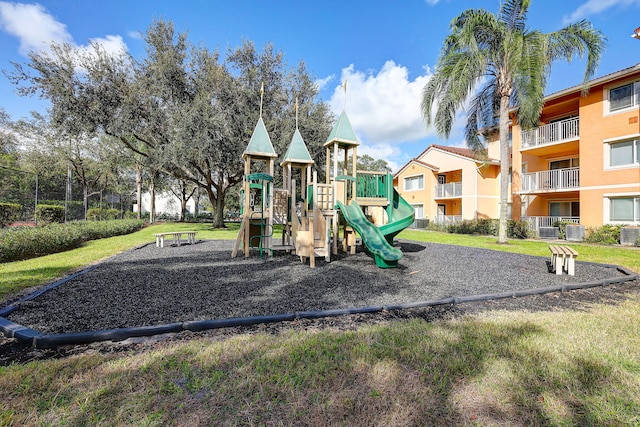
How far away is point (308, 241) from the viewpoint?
7203mm

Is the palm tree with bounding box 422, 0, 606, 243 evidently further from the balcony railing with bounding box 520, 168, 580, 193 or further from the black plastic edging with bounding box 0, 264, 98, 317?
the black plastic edging with bounding box 0, 264, 98, 317

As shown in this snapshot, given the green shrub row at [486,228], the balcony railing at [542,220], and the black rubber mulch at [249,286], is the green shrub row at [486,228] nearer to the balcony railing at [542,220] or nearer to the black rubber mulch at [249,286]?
the balcony railing at [542,220]

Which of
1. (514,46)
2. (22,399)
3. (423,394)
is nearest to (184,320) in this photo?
(22,399)

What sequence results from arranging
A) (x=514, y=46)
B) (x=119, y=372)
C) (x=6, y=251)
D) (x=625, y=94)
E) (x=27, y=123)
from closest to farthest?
(x=119, y=372) → (x=6, y=251) → (x=514, y=46) → (x=625, y=94) → (x=27, y=123)

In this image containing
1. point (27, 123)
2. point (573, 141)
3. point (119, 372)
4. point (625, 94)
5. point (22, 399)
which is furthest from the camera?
point (27, 123)

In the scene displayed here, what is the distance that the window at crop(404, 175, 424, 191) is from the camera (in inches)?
1093

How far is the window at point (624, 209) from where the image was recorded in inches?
549

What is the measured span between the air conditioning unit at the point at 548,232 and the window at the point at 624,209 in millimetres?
A: 2301

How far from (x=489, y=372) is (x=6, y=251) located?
407 inches

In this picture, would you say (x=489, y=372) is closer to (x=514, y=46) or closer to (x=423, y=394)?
(x=423, y=394)

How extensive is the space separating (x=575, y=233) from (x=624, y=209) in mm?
2362

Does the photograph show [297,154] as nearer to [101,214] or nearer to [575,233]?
[575,233]

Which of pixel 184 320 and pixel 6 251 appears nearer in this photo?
pixel 184 320

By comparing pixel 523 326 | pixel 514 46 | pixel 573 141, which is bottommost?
pixel 523 326
